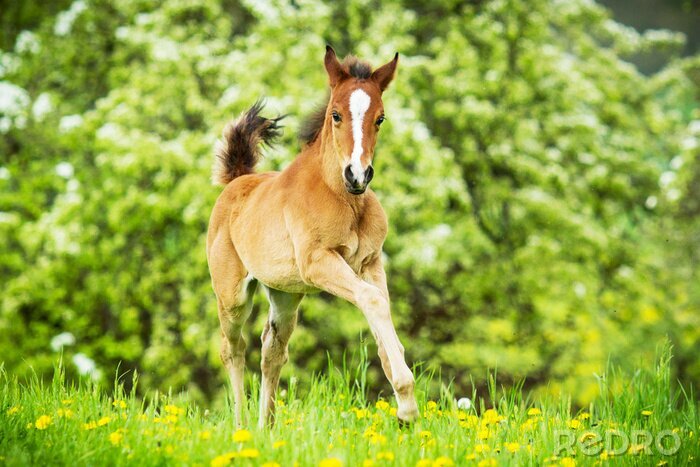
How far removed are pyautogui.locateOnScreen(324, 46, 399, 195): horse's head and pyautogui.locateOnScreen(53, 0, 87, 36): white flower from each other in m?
11.1

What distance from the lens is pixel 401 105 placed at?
12000mm

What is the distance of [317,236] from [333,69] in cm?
91

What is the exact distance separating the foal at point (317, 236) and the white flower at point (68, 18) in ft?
32.6

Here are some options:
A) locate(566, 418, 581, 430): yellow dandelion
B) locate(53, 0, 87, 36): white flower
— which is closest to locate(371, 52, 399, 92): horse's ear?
locate(566, 418, 581, 430): yellow dandelion

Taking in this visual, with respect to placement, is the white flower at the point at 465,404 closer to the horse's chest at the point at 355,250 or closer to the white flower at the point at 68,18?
the horse's chest at the point at 355,250

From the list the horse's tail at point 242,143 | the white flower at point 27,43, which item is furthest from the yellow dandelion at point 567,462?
the white flower at point 27,43

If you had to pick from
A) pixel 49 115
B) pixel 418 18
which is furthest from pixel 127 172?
pixel 418 18

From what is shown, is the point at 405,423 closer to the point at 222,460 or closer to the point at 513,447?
the point at 513,447

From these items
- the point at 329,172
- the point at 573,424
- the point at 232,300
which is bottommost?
the point at 573,424

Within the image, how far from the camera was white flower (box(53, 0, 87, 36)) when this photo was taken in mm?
13750

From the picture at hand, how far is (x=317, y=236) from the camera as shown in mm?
4043

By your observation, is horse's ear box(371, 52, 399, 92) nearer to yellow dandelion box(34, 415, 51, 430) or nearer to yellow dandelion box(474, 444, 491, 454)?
yellow dandelion box(474, 444, 491, 454)

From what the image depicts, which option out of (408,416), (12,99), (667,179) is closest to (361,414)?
(408,416)

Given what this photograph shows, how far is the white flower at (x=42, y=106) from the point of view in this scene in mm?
13039
